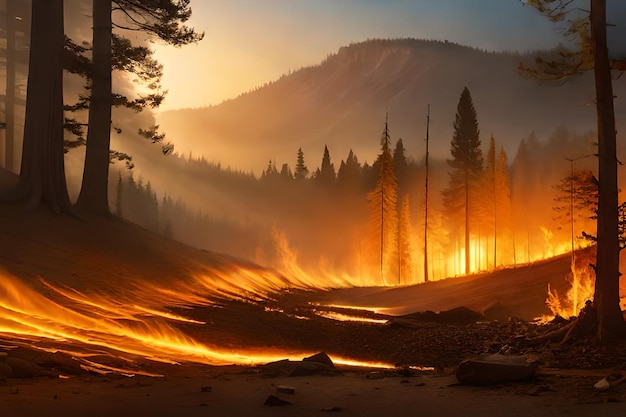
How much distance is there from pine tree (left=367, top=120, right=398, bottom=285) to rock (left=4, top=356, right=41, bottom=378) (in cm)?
5333

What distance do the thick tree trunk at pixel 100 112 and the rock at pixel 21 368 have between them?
55.9 ft

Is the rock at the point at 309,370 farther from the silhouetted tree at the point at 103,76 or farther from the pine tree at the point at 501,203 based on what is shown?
the pine tree at the point at 501,203

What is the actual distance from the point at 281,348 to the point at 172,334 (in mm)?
2897

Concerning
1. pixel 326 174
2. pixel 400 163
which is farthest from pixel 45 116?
pixel 326 174

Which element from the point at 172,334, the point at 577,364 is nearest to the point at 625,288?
the point at 577,364

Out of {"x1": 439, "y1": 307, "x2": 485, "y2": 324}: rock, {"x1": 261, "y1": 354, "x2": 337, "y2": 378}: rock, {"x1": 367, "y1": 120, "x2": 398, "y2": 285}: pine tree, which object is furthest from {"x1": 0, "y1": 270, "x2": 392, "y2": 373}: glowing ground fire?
{"x1": 367, "y1": 120, "x2": 398, "y2": 285}: pine tree

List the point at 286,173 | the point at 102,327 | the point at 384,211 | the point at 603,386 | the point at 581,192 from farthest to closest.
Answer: the point at 286,173 < the point at 384,211 < the point at 581,192 < the point at 102,327 < the point at 603,386

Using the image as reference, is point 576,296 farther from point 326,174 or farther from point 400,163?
point 326,174

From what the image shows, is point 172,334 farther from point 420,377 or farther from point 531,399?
point 531,399

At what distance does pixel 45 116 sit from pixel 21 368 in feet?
50.2

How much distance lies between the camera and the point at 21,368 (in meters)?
7.62

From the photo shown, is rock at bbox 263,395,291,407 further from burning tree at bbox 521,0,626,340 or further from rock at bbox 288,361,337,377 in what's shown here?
burning tree at bbox 521,0,626,340

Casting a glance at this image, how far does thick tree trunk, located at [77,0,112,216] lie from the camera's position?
947 inches

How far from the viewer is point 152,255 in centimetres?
2255
